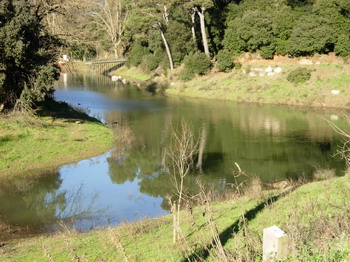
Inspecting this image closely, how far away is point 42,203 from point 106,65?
54140 mm

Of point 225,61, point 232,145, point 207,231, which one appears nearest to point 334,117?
point 232,145

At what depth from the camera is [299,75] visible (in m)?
36.9

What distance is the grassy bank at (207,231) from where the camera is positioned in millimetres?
7559

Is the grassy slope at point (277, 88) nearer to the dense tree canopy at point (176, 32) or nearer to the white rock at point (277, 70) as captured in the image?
the white rock at point (277, 70)

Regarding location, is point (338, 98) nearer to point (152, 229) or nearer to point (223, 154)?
point (223, 154)

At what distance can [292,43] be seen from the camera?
3888 cm

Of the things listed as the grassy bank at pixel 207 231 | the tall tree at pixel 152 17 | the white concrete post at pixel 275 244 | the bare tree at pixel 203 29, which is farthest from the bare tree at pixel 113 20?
the white concrete post at pixel 275 244

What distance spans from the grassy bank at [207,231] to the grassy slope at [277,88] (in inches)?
896

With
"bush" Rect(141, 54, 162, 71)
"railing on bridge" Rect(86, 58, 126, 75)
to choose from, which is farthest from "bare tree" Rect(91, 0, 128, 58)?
"bush" Rect(141, 54, 162, 71)

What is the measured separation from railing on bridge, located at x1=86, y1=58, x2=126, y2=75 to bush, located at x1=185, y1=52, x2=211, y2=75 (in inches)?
924

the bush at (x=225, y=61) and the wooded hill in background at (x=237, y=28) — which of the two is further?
the bush at (x=225, y=61)

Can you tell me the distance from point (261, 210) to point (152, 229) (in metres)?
3.04

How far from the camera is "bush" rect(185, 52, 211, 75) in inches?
1682

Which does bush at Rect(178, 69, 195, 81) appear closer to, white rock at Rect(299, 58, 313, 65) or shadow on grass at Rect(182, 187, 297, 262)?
white rock at Rect(299, 58, 313, 65)
